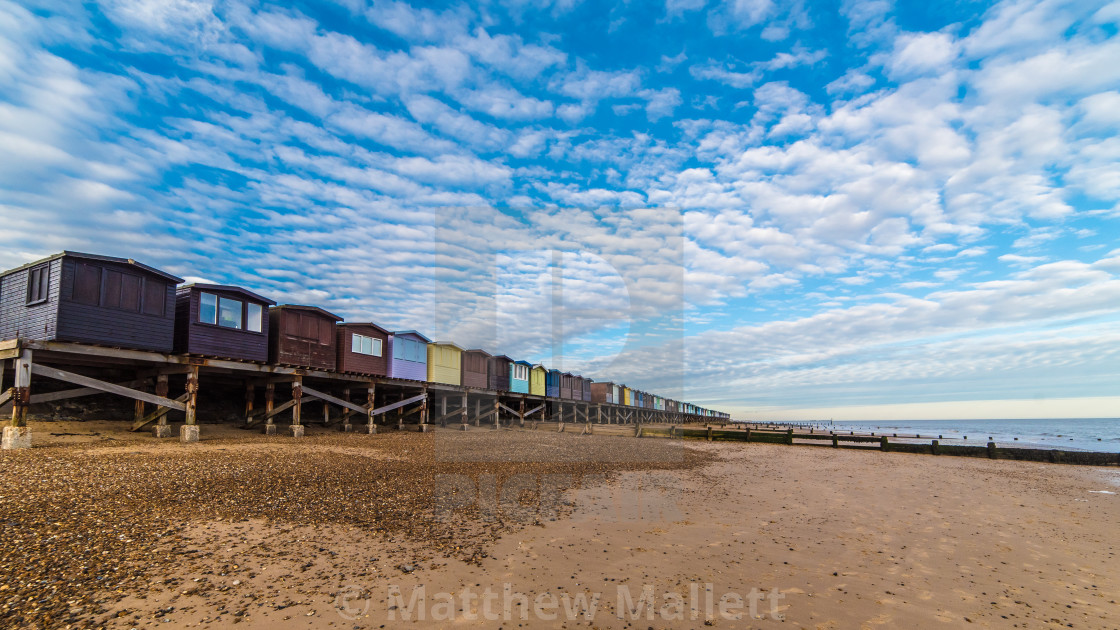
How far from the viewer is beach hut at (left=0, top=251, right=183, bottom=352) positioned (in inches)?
640

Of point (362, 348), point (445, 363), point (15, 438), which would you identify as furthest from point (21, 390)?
point (445, 363)

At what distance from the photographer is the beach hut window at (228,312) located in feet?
69.5

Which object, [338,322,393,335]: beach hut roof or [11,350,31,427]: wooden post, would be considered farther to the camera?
[338,322,393,335]: beach hut roof

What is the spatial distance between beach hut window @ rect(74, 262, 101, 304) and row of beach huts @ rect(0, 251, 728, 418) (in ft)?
0.08

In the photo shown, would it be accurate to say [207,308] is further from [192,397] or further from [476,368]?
[476,368]

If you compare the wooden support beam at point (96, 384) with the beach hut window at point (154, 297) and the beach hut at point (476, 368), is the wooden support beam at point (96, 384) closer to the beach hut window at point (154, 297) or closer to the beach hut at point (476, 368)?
the beach hut window at point (154, 297)

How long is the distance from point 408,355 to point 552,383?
2600 centimetres

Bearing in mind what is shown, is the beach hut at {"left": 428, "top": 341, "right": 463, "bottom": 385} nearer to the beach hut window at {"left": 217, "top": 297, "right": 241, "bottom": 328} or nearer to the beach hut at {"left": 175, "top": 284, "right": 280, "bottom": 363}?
the beach hut at {"left": 175, "top": 284, "right": 280, "bottom": 363}

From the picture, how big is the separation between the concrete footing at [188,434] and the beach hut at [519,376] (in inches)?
1156

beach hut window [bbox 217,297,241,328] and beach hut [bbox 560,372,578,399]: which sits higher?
beach hut window [bbox 217,297,241,328]

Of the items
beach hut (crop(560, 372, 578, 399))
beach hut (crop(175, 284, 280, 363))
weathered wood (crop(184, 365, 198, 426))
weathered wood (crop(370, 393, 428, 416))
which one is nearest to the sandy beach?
weathered wood (crop(184, 365, 198, 426))

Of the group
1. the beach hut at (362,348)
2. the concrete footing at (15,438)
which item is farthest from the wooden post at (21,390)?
the beach hut at (362,348)

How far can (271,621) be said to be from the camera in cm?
533

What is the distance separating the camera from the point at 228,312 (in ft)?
70.6
